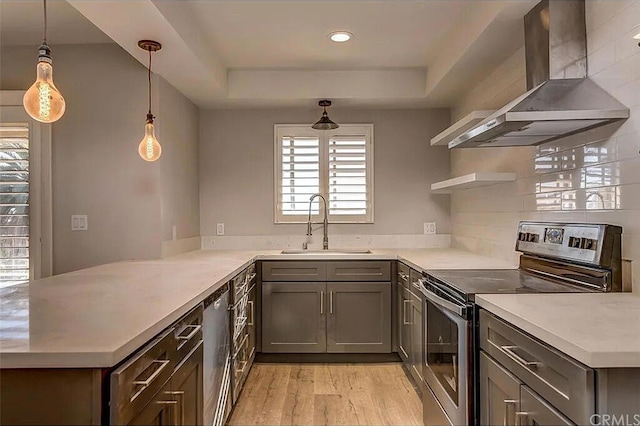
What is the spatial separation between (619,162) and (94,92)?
316cm

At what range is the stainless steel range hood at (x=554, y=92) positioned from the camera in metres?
1.78

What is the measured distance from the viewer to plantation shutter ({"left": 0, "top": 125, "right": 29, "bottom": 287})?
3.09m

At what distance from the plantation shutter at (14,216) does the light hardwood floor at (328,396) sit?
182cm

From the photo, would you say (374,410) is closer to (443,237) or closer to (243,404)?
(243,404)

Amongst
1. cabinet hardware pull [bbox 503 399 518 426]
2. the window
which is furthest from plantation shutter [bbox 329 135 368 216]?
cabinet hardware pull [bbox 503 399 518 426]

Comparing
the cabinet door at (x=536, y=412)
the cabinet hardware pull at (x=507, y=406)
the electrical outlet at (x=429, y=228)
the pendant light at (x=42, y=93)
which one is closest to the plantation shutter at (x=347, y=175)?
the electrical outlet at (x=429, y=228)

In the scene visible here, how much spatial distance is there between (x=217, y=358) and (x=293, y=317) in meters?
1.33

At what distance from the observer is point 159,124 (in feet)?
10.2

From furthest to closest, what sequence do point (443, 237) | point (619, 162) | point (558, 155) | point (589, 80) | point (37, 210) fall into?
1. point (443, 237)
2. point (37, 210)
3. point (558, 155)
4. point (589, 80)
5. point (619, 162)

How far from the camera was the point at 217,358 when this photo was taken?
2.15 meters

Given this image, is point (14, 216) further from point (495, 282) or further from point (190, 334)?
point (495, 282)

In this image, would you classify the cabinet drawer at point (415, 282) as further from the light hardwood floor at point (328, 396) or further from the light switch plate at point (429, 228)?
the light switch plate at point (429, 228)

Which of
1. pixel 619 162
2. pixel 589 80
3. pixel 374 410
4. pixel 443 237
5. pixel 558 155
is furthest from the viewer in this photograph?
pixel 443 237

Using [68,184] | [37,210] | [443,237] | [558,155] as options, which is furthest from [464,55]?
[37,210]
